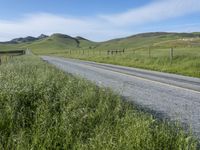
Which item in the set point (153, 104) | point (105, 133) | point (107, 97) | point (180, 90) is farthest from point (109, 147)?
point (180, 90)

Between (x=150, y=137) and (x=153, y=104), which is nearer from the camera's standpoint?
(x=150, y=137)

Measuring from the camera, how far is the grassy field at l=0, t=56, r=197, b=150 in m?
4.19

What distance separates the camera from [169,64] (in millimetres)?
23141

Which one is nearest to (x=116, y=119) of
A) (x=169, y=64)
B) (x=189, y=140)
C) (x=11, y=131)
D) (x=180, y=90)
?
(x=189, y=140)

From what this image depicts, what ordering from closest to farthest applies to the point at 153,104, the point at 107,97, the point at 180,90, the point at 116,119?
the point at 116,119 < the point at 107,97 < the point at 153,104 < the point at 180,90

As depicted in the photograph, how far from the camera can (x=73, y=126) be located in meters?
4.93

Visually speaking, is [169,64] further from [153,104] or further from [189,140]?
[189,140]

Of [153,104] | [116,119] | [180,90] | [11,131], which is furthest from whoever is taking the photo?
[180,90]

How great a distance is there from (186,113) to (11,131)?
3837mm

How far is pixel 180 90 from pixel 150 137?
649cm

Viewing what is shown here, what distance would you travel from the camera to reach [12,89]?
6660mm

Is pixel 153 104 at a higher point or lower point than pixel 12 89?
lower

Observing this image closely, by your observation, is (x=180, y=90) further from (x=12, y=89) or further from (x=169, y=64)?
(x=169, y=64)

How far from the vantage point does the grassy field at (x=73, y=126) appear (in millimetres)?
4191
